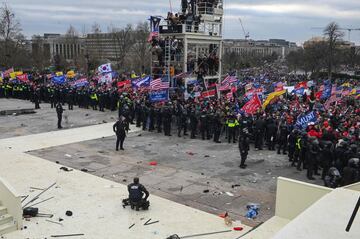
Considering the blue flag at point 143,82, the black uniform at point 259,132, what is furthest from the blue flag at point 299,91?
the black uniform at point 259,132

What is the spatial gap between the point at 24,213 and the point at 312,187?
7.19 meters

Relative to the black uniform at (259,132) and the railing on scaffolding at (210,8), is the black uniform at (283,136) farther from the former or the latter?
the railing on scaffolding at (210,8)

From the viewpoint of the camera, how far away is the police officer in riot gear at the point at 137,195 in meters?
10.8

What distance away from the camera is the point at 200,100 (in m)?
23.7

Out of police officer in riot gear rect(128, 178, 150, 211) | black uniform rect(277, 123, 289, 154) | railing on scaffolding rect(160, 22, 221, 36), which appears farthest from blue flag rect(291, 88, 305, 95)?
police officer in riot gear rect(128, 178, 150, 211)

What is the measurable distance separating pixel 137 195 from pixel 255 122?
342 inches

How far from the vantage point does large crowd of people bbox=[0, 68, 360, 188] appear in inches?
534

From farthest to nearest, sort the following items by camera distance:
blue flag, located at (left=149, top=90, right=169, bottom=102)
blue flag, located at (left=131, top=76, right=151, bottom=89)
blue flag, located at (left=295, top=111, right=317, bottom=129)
Answer: blue flag, located at (left=131, top=76, right=151, bottom=89), blue flag, located at (left=149, top=90, right=169, bottom=102), blue flag, located at (left=295, top=111, right=317, bottom=129)

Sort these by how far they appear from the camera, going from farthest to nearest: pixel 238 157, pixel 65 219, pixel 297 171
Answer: pixel 238 157 < pixel 297 171 < pixel 65 219

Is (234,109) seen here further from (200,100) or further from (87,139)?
(87,139)

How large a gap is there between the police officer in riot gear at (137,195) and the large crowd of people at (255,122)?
17.2ft

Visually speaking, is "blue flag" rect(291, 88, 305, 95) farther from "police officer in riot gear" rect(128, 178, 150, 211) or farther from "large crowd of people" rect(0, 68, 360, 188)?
"police officer in riot gear" rect(128, 178, 150, 211)

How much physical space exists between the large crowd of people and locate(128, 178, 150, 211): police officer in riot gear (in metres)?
5.23

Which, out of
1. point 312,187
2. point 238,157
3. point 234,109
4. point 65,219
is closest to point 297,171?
point 238,157
